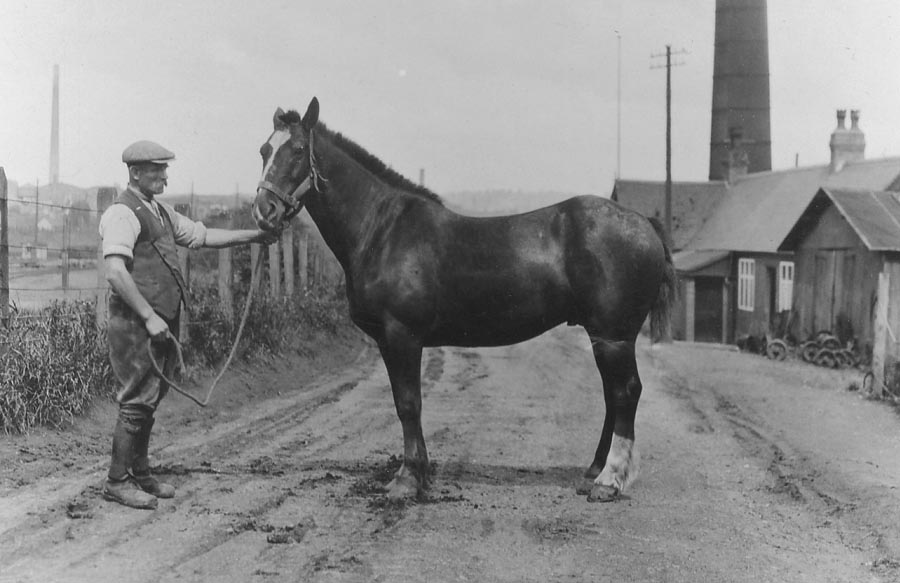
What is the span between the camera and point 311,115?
19.5 ft

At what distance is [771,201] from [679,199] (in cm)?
628

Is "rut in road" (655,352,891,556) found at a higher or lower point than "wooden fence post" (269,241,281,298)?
lower

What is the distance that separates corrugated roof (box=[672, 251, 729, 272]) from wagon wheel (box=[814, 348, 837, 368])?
29.6 ft

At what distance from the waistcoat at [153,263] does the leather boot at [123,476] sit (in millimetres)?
779

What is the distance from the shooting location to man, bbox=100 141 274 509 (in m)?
5.21

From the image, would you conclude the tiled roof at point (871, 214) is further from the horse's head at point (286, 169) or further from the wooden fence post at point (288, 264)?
the horse's head at point (286, 169)

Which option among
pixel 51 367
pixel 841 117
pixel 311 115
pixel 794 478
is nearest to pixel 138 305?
pixel 311 115

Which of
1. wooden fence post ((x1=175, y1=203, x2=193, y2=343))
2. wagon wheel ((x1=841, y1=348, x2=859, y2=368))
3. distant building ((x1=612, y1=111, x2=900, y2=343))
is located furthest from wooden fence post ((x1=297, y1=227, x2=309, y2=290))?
distant building ((x1=612, y1=111, x2=900, y2=343))

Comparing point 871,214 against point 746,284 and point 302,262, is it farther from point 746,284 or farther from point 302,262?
point 302,262

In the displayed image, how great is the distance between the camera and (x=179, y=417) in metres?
8.48

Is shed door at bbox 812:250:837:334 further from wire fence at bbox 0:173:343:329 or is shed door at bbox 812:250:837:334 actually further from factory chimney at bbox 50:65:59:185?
factory chimney at bbox 50:65:59:185

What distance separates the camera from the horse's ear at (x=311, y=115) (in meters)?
5.86

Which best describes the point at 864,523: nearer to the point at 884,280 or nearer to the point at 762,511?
the point at 762,511

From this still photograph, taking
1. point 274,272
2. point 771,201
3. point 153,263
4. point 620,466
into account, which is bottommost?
point 620,466
